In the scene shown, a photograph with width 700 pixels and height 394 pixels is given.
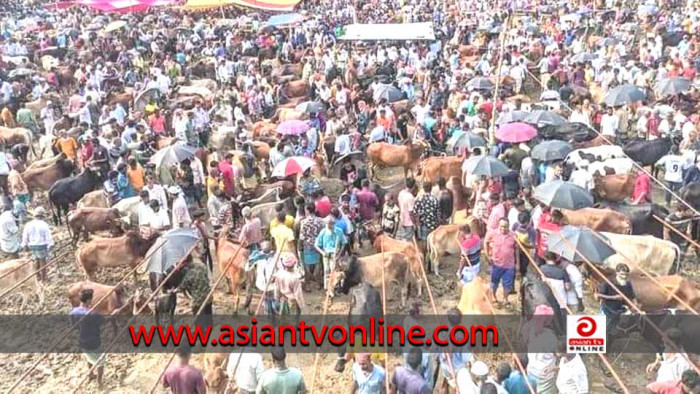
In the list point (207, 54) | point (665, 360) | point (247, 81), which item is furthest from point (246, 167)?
point (207, 54)

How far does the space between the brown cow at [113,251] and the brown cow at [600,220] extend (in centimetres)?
709

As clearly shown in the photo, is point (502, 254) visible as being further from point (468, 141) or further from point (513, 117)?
point (513, 117)

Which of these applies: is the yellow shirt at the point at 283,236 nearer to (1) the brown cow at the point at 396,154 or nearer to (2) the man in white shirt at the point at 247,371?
(2) the man in white shirt at the point at 247,371

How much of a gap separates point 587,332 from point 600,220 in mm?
3055

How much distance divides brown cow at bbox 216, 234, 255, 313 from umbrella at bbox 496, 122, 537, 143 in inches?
250

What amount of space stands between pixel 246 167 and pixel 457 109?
21.0 ft

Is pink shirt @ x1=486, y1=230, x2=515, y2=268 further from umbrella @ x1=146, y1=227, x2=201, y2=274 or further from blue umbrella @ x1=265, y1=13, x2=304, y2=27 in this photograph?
blue umbrella @ x1=265, y1=13, x2=304, y2=27

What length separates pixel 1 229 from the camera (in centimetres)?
1196

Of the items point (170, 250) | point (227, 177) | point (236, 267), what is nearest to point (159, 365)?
point (170, 250)

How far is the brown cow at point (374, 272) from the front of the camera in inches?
408

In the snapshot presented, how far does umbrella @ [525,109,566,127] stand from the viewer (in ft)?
50.2

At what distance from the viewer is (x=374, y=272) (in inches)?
414

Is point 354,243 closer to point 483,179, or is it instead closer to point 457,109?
point 483,179

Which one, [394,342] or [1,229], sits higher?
[1,229]
